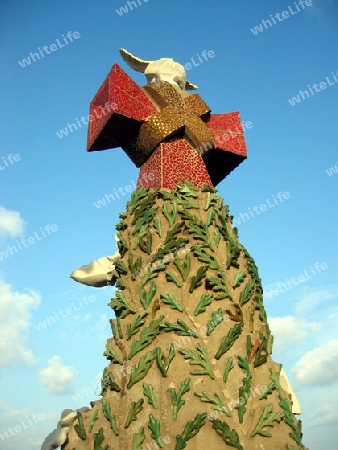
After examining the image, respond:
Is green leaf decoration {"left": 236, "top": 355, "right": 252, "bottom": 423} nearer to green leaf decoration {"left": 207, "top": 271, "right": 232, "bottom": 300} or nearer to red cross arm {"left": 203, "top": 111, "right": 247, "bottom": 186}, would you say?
green leaf decoration {"left": 207, "top": 271, "right": 232, "bottom": 300}

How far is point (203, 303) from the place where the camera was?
4.20m

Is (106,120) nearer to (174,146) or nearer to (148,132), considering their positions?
(148,132)

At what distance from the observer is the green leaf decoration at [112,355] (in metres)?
4.14

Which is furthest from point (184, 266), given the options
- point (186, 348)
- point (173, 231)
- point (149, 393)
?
point (149, 393)

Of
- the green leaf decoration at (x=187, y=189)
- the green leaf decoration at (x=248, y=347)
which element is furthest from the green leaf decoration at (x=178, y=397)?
the green leaf decoration at (x=187, y=189)

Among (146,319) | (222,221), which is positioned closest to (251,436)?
(146,319)

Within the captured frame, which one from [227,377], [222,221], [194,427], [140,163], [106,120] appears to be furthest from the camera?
[140,163]

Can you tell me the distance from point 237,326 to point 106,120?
2.96m

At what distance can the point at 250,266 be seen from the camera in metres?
4.79

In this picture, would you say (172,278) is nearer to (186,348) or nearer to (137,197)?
(186,348)

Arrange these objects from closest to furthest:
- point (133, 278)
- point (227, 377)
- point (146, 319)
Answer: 1. point (227, 377)
2. point (146, 319)
3. point (133, 278)

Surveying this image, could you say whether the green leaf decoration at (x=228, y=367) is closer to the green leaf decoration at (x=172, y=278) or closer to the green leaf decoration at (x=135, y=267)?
the green leaf decoration at (x=172, y=278)

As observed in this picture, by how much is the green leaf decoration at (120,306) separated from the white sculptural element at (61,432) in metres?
0.95

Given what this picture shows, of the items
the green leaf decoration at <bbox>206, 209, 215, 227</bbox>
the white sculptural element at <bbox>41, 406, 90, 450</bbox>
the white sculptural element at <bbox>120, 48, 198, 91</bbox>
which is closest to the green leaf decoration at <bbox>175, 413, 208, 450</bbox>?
the white sculptural element at <bbox>41, 406, 90, 450</bbox>
